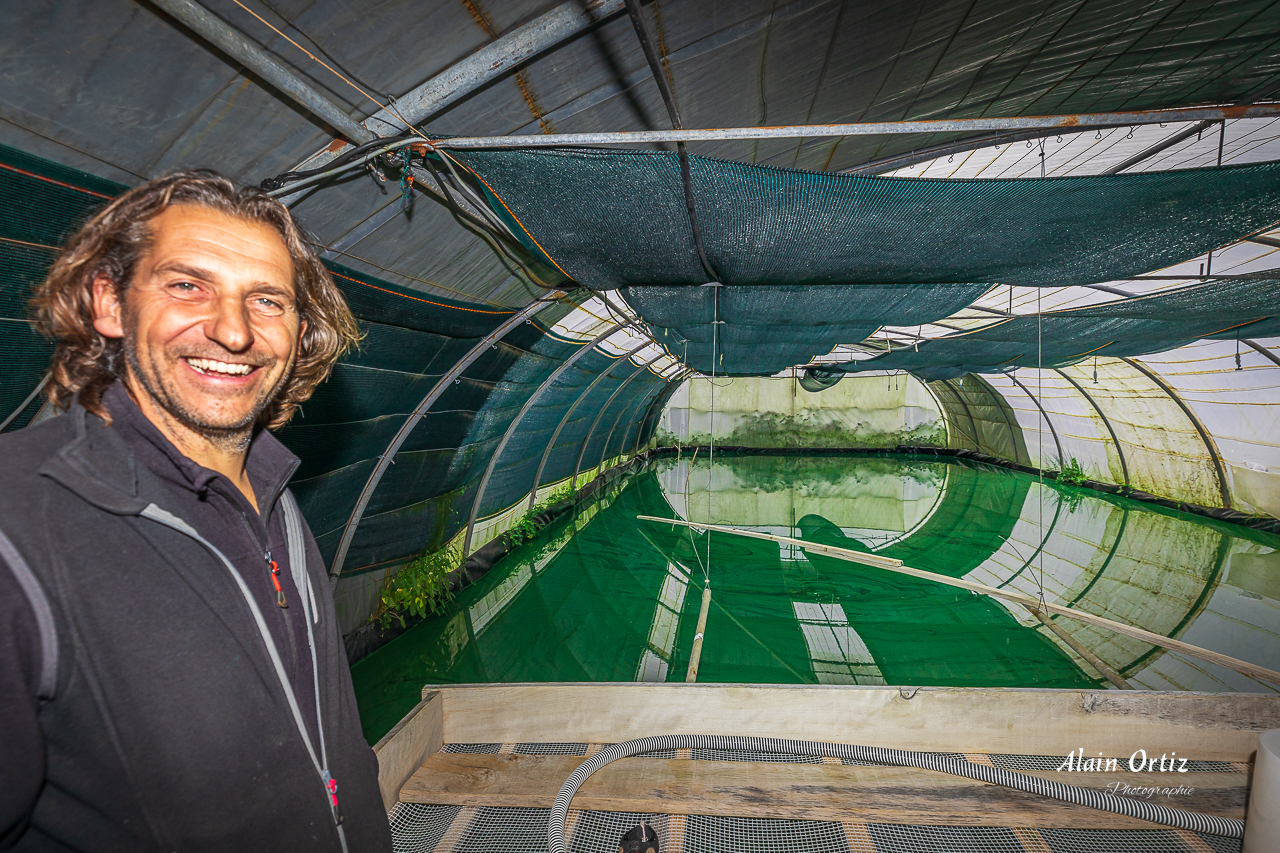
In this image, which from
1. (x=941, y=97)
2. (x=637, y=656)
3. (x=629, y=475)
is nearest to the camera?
(x=941, y=97)

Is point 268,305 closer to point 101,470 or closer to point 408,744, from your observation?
point 101,470

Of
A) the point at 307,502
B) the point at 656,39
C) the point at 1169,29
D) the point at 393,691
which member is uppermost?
the point at 1169,29

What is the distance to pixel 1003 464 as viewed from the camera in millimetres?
16562

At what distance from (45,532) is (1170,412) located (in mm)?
14872

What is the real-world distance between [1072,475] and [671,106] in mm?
16463

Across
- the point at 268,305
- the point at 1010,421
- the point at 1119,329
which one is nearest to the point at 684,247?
the point at 268,305

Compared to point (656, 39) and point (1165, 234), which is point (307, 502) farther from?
point (1165, 234)

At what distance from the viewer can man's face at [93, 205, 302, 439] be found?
895 mm

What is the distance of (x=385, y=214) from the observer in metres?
2.56

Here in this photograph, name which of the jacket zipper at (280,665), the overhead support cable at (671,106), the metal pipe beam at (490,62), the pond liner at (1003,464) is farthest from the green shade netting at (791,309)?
the jacket zipper at (280,665)

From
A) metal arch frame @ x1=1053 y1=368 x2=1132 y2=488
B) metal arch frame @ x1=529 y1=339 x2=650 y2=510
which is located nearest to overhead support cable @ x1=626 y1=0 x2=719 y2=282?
metal arch frame @ x1=529 y1=339 x2=650 y2=510

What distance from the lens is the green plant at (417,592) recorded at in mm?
5148

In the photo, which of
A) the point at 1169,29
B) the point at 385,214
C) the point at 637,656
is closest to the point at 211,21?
the point at 385,214

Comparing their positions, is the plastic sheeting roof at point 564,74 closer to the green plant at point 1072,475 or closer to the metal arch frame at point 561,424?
the metal arch frame at point 561,424
